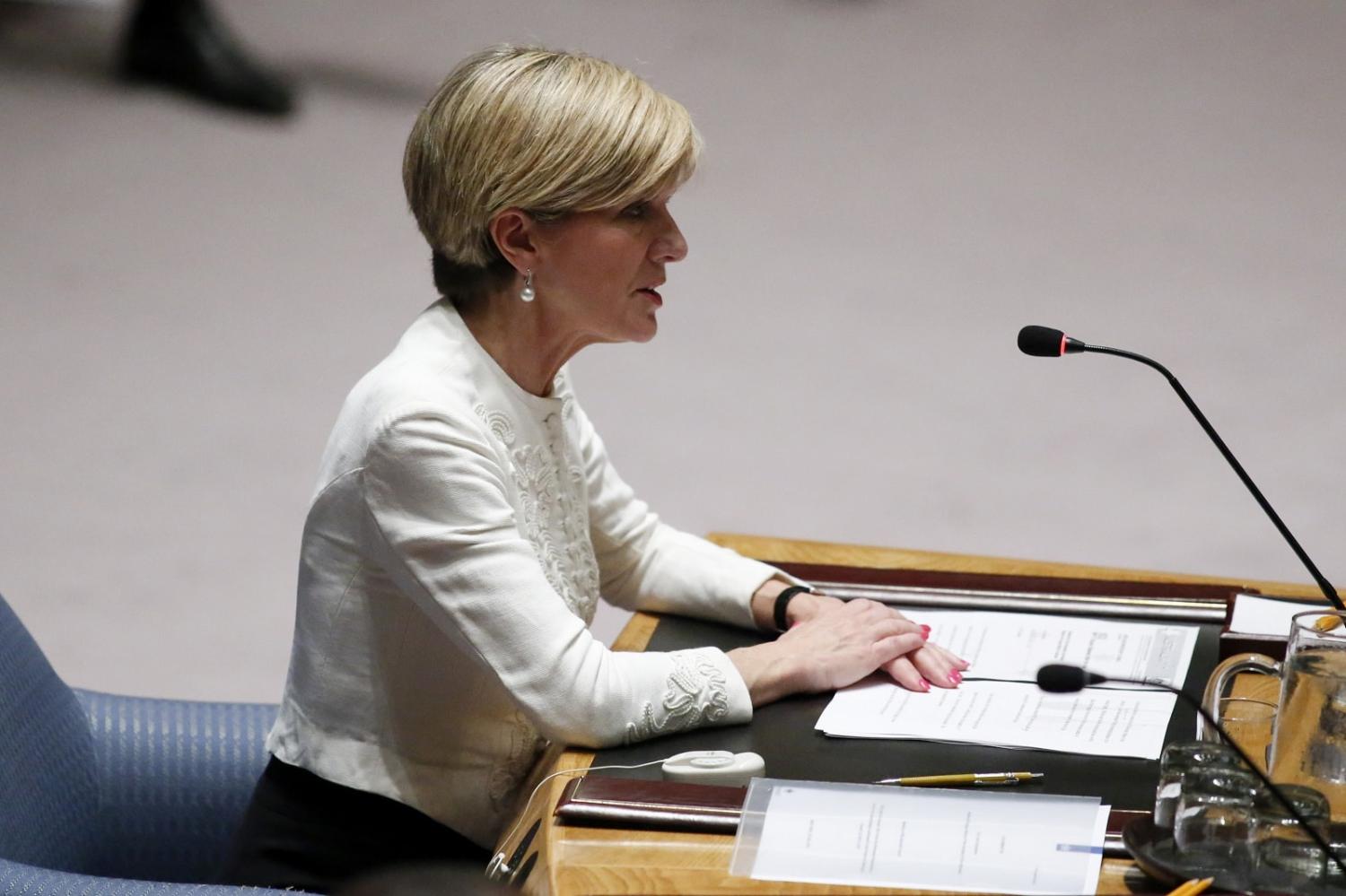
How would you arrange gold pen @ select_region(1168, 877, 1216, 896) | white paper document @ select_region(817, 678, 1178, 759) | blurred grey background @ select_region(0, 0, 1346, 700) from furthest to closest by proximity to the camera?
blurred grey background @ select_region(0, 0, 1346, 700), white paper document @ select_region(817, 678, 1178, 759), gold pen @ select_region(1168, 877, 1216, 896)

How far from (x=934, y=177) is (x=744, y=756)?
163 inches

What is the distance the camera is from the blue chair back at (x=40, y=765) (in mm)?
1680

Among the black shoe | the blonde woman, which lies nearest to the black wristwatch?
the blonde woman

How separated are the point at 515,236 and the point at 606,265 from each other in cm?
10

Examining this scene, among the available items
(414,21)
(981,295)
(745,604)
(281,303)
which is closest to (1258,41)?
(981,295)

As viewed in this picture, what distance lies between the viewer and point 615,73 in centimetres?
175

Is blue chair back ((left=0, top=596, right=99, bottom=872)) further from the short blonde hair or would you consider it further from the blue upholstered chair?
the short blonde hair

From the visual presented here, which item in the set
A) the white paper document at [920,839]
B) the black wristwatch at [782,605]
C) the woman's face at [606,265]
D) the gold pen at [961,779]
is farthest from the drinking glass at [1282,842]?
the woman's face at [606,265]

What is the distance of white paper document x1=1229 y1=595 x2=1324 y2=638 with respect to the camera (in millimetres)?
1755

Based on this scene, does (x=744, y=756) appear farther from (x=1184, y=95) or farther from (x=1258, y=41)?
(x=1258, y=41)

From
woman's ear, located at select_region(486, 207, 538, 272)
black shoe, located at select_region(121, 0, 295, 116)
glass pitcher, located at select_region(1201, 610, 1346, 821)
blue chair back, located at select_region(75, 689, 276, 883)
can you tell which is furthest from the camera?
black shoe, located at select_region(121, 0, 295, 116)

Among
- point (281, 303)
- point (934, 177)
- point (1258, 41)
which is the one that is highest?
point (1258, 41)

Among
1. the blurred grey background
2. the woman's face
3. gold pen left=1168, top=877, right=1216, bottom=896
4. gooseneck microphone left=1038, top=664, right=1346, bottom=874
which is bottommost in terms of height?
the blurred grey background

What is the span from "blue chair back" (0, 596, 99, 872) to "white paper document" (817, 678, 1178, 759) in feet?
2.56
